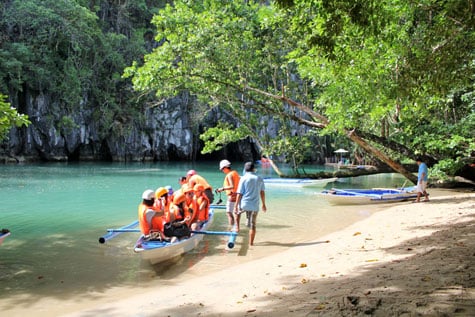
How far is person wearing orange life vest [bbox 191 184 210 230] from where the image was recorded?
288 inches

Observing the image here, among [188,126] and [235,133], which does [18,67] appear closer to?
[188,126]

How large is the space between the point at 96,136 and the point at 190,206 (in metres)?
35.1

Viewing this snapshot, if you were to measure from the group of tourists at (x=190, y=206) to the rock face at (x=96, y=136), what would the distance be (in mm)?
31215

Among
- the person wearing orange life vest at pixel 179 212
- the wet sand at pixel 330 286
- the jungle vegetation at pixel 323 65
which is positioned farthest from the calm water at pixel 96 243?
the jungle vegetation at pixel 323 65

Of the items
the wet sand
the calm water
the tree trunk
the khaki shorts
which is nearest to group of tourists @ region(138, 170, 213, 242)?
the calm water

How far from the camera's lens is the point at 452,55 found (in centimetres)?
653

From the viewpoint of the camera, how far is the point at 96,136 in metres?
39.7

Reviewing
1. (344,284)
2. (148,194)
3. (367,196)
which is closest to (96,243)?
(148,194)

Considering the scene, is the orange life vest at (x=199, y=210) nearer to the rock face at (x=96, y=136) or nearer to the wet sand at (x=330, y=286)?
the wet sand at (x=330, y=286)

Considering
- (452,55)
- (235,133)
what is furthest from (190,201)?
(235,133)

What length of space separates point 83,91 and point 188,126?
11.8 meters

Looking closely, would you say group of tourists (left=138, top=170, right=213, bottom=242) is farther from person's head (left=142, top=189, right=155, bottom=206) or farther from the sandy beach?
the sandy beach

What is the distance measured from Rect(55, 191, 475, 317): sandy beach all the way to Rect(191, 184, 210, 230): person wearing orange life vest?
6.28 feet

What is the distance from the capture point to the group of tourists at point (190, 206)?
19.6 ft
